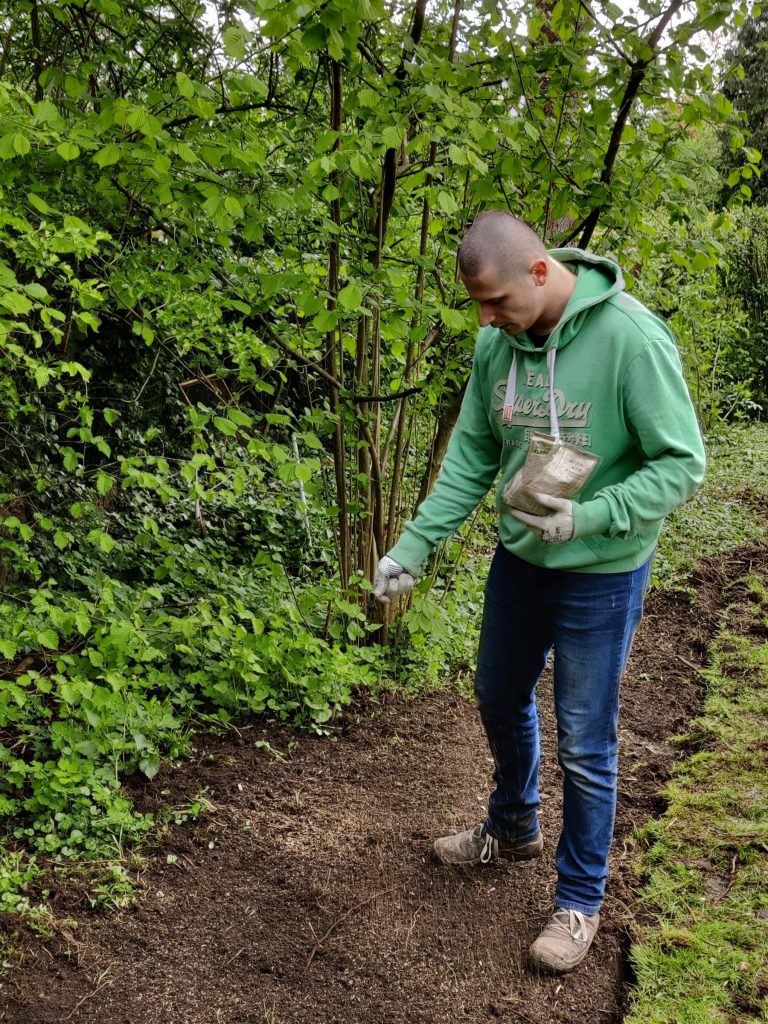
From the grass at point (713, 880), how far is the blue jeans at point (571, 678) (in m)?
0.29

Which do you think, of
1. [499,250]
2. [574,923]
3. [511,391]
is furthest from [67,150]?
[574,923]

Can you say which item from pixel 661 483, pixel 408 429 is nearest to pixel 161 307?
pixel 408 429

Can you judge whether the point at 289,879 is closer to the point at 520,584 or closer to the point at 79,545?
the point at 520,584

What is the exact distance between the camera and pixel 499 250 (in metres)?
2.06

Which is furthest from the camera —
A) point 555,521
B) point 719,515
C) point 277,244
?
point 719,515

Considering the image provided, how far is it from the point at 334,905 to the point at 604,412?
1.77 m

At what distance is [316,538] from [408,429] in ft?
4.45

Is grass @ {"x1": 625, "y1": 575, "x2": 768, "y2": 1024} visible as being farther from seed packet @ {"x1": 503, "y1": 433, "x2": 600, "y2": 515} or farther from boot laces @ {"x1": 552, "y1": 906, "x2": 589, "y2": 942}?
seed packet @ {"x1": 503, "y1": 433, "x2": 600, "y2": 515}

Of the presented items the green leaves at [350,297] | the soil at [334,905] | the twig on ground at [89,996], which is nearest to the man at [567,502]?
the soil at [334,905]

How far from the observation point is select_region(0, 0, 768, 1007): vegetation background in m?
2.79

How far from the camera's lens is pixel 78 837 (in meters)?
2.83

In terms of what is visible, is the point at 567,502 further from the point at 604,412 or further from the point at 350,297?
the point at 350,297

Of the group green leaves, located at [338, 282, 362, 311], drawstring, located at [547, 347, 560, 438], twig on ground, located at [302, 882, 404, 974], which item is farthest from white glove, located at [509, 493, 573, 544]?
twig on ground, located at [302, 882, 404, 974]

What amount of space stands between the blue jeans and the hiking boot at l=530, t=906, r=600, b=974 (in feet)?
0.12
